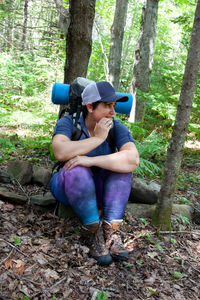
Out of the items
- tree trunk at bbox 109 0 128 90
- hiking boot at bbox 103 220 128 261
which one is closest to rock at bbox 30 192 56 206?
hiking boot at bbox 103 220 128 261

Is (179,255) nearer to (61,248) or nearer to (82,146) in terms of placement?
(61,248)

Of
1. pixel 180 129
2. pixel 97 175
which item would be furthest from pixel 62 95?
pixel 180 129

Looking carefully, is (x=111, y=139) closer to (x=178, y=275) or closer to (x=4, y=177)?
(x=178, y=275)

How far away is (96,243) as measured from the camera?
8.43ft

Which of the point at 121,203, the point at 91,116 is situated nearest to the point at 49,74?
the point at 91,116

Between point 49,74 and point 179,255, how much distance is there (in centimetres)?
892

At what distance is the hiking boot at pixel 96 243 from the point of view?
248cm

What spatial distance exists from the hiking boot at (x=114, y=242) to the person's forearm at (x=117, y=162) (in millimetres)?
596

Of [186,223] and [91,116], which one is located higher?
[91,116]

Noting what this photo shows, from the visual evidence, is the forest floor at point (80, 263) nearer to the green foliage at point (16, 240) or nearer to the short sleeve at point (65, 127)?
the green foliage at point (16, 240)

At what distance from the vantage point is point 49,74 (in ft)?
32.9

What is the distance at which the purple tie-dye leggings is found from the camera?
8.27 ft

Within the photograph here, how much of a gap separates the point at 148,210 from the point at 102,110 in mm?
1703

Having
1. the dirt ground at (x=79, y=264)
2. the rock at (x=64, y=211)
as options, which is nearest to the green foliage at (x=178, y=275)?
the dirt ground at (x=79, y=264)
